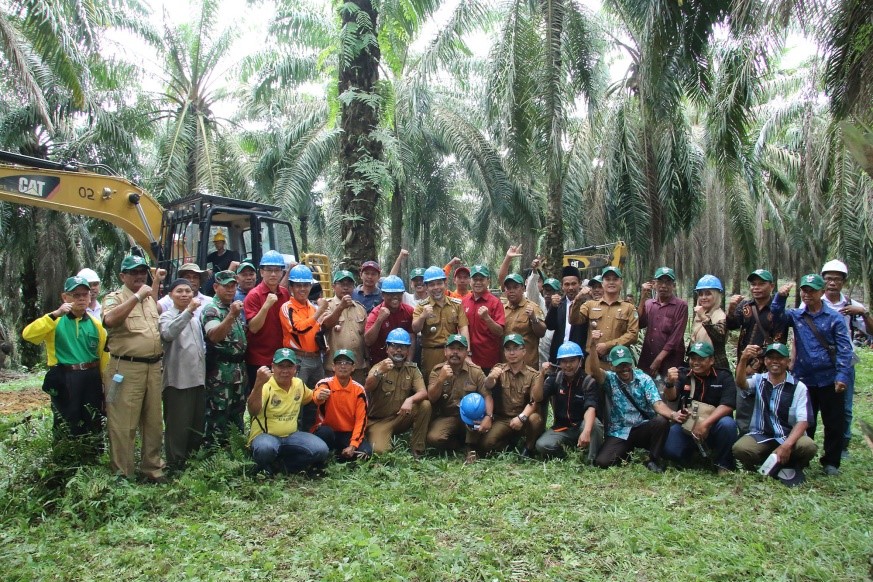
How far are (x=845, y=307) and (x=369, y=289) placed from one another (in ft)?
15.9

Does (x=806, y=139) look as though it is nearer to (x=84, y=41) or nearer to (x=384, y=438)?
(x=384, y=438)

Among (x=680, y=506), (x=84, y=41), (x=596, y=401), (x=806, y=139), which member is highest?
(x=84, y=41)

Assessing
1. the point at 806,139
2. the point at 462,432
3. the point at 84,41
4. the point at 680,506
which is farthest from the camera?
the point at 806,139

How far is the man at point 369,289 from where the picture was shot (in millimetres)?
7727

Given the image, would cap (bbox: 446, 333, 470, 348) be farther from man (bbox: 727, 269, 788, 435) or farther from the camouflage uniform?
man (bbox: 727, 269, 788, 435)

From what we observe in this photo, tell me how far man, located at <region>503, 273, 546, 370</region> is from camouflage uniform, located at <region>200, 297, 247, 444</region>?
281cm

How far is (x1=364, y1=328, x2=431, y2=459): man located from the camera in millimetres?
6949

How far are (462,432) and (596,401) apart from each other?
145cm

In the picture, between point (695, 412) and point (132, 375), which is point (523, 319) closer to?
point (695, 412)

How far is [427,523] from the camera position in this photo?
506 centimetres

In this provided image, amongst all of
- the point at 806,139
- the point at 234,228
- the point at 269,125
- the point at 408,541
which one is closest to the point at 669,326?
the point at 408,541

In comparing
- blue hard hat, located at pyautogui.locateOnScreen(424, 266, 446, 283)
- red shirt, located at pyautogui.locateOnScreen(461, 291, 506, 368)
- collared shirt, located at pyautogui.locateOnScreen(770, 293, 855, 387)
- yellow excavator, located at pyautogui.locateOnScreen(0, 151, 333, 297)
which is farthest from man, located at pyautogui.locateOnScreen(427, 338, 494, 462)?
yellow excavator, located at pyautogui.locateOnScreen(0, 151, 333, 297)

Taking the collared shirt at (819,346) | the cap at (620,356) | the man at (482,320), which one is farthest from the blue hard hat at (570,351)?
the collared shirt at (819,346)

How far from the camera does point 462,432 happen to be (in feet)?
23.9
